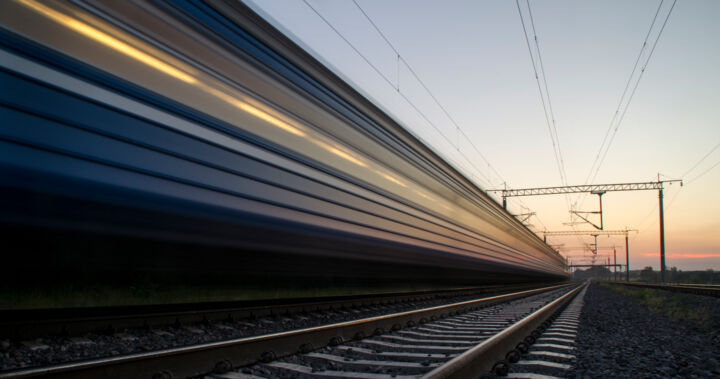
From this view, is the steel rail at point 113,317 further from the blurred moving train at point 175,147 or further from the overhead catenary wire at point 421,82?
the overhead catenary wire at point 421,82

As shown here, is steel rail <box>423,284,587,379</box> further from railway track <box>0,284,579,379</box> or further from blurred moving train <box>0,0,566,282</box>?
blurred moving train <box>0,0,566,282</box>

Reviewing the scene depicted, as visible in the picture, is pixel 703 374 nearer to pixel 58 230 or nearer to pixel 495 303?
pixel 58 230

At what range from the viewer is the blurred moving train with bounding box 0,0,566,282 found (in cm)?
233

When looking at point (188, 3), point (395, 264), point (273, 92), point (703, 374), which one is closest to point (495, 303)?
point (395, 264)

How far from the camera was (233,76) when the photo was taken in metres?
3.58

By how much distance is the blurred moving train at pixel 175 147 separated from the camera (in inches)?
91.7

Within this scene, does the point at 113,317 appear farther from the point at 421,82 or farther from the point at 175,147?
the point at 421,82

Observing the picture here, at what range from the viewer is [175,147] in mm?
2965

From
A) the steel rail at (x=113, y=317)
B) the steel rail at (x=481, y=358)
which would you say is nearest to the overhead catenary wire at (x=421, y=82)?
the steel rail at (x=113, y=317)

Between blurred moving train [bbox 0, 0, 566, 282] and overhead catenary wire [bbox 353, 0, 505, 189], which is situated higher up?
overhead catenary wire [bbox 353, 0, 505, 189]

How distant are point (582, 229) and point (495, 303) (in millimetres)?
33504

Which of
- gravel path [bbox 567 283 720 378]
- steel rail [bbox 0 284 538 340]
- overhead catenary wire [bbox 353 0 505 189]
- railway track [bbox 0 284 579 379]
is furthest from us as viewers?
overhead catenary wire [bbox 353 0 505 189]

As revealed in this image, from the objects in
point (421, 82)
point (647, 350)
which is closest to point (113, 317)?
point (647, 350)

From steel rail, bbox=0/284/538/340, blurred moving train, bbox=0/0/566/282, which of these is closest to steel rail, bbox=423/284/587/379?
blurred moving train, bbox=0/0/566/282
